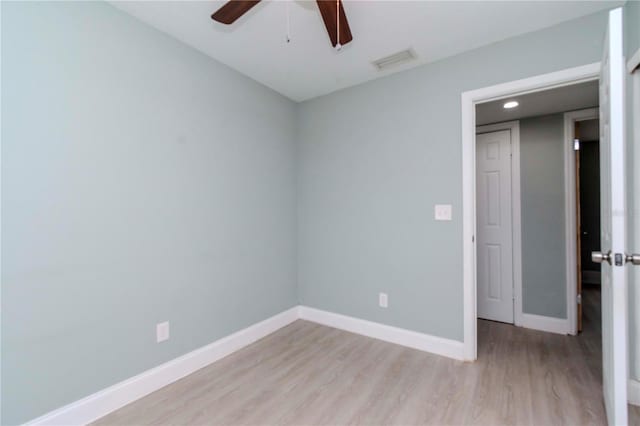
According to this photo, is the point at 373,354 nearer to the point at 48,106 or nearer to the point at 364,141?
the point at 364,141

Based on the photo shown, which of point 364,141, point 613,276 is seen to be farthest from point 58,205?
point 613,276

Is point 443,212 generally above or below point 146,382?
above

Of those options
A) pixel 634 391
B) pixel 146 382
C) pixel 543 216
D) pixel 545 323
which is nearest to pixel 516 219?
pixel 543 216

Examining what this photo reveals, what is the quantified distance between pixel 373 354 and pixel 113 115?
2.59 m

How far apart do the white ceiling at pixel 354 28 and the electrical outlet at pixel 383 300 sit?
2087 mm

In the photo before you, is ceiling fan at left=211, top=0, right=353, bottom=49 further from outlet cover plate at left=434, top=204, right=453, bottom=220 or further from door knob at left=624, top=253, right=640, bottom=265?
door knob at left=624, top=253, right=640, bottom=265

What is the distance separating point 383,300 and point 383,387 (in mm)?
862

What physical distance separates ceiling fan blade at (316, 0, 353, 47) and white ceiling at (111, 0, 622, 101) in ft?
0.67

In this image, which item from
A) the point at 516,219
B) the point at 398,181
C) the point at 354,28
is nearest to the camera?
the point at 354,28

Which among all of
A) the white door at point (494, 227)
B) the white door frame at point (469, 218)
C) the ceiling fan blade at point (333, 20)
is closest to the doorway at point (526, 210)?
the white door at point (494, 227)

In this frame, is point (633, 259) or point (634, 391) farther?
point (634, 391)

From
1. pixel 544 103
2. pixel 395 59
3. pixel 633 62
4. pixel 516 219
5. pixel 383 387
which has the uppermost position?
pixel 395 59

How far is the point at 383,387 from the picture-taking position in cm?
196

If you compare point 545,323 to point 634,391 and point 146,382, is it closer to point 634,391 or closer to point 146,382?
point 634,391
